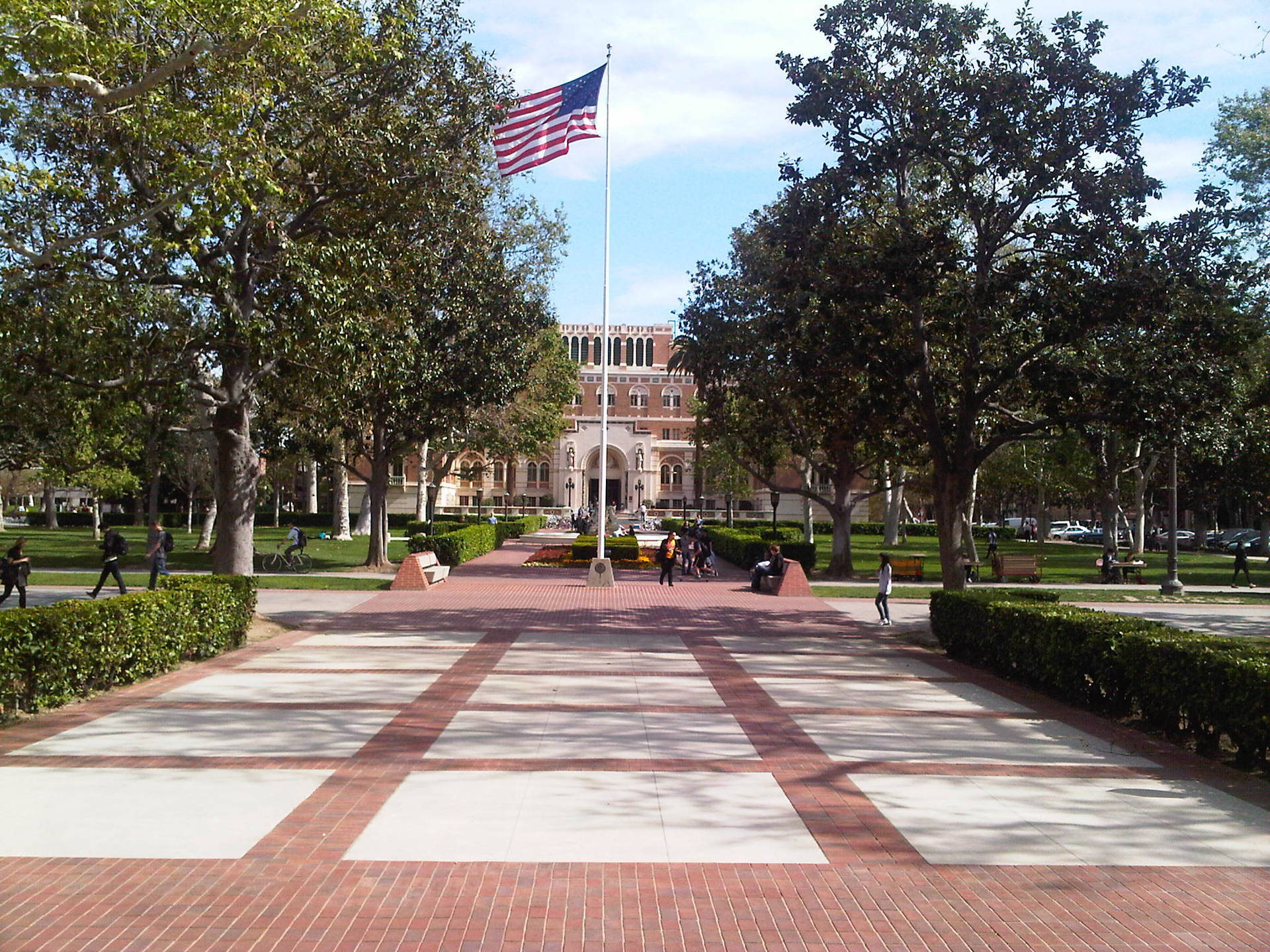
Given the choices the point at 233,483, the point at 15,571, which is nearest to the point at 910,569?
the point at 233,483

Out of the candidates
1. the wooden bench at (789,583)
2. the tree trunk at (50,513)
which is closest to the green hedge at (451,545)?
the wooden bench at (789,583)

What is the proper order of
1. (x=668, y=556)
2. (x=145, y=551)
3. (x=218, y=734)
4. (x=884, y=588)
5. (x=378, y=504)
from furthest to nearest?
(x=145, y=551)
(x=378, y=504)
(x=668, y=556)
(x=884, y=588)
(x=218, y=734)

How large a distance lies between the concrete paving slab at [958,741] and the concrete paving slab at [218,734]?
157 inches

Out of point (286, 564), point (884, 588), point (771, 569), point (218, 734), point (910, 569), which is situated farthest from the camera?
point (910, 569)

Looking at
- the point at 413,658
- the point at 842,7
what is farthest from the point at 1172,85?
the point at 413,658

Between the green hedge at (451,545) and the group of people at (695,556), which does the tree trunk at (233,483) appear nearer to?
the green hedge at (451,545)

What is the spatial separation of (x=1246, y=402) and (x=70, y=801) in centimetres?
2546

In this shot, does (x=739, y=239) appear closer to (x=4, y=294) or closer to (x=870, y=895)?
(x=4, y=294)

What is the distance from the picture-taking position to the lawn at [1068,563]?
3353 centimetres

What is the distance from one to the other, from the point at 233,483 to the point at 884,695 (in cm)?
1031

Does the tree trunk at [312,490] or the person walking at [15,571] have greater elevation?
the tree trunk at [312,490]

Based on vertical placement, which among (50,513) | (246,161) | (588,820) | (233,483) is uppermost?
(246,161)

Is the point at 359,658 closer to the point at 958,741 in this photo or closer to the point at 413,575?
the point at 958,741

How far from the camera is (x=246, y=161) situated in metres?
11.6
